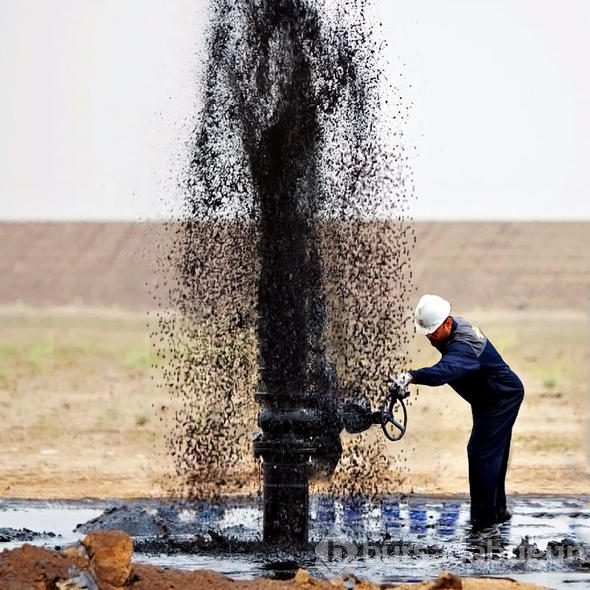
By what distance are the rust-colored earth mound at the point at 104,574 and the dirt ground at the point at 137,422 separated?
851cm

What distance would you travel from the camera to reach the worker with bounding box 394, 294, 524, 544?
11.2 meters

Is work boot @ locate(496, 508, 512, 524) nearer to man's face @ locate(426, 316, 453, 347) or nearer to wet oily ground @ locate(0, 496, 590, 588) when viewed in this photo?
wet oily ground @ locate(0, 496, 590, 588)

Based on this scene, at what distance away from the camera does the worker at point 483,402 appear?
1120cm

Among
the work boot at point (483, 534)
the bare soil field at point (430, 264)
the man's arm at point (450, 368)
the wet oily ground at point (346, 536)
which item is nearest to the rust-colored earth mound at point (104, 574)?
the wet oily ground at point (346, 536)

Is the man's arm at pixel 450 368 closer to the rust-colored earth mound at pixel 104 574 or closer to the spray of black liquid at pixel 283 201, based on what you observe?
the spray of black liquid at pixel 283 201

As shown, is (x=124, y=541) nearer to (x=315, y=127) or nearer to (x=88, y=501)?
(x=315, y=127)

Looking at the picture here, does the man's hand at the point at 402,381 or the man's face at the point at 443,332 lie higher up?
the man's face at the point at 443,332

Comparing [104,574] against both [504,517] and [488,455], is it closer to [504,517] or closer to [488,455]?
[488,455]

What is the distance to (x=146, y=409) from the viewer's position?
28.4 m

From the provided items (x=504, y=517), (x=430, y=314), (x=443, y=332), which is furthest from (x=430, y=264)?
(x=430, y=314)

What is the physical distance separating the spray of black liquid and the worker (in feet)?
2.02

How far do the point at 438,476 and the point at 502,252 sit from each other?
1934 inches

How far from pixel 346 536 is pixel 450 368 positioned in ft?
4.16

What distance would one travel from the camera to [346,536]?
→ 11.2 meters
